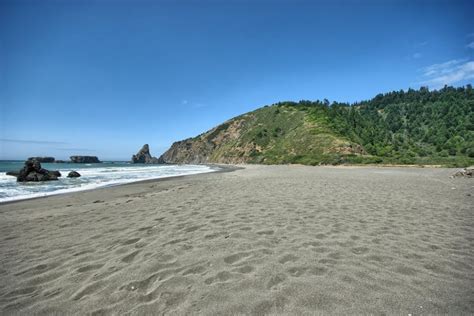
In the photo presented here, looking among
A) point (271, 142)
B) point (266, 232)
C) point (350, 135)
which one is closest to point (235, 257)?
point (266, 232)


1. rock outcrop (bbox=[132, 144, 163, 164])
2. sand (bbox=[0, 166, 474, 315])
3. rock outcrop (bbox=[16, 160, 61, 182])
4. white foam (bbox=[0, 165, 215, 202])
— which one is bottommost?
sand (bbox=[0, 166, 474, 315])

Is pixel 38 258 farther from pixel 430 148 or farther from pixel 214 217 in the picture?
pixel 430 148

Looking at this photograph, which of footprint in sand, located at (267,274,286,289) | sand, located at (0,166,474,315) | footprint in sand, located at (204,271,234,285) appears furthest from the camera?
footprint in sand, located at (204,271,234,285)

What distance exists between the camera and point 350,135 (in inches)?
2889

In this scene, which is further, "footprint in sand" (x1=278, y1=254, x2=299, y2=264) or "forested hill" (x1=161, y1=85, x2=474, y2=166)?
"forested hill" (x1=161, y1=85, x2=474, y2=166)

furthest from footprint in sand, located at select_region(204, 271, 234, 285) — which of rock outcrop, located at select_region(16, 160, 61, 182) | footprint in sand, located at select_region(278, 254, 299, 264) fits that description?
rock outcrop, located at select_region(16, 160, 61, 182)

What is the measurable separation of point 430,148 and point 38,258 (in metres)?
90.7

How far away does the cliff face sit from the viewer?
198ft

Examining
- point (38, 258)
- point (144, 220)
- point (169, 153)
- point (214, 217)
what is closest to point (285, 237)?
point (214, 217)

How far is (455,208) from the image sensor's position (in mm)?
7844

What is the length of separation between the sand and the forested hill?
43.7 metres

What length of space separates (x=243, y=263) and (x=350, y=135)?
257 feet

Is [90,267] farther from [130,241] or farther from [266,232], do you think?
[266,232]

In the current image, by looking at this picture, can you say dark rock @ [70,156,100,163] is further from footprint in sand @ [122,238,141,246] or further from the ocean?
footprint in sand @ [122,238,141,246]
